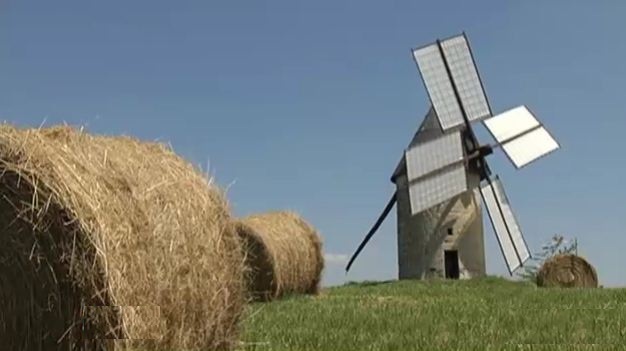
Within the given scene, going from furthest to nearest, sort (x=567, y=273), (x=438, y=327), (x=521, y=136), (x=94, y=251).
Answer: (x=521, y=136) → (x=567, y=273) → (x=438, y=327) → (x=94, y=251)

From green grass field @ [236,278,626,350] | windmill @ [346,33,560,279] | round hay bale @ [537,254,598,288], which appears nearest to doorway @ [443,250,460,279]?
windmill @ [346,33,560,279]

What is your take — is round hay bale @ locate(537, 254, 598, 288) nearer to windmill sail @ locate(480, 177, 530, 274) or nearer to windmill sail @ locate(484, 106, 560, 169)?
windmill sail @ locate(480, 177, 530, 274)

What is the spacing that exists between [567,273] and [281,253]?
11596mm

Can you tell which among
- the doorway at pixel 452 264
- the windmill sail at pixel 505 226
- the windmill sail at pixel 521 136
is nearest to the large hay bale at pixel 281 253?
the doorway at pixel 452 264

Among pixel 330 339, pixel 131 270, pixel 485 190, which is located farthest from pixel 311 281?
pixel 485 190

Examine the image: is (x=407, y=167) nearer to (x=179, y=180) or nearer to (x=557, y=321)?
(x=557, y=321)

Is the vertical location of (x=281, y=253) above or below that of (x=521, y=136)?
below

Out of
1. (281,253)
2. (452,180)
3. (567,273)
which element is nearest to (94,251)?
(281,253)

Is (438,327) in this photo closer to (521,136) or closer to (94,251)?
(94,251)

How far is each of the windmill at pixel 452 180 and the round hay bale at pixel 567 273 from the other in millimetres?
4454

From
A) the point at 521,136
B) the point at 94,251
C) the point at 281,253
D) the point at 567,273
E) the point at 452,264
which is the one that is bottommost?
the point at 94,251

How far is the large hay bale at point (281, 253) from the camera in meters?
17.6

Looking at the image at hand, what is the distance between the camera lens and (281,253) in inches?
719

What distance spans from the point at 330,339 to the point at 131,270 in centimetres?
198
